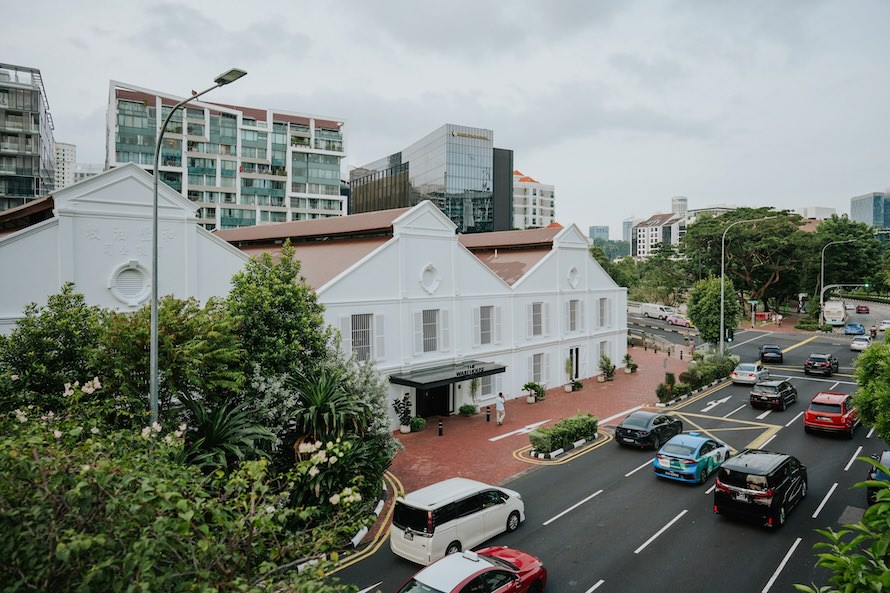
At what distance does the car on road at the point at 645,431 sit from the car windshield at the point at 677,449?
3.18 meters

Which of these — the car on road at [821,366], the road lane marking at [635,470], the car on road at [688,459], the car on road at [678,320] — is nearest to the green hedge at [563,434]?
the road lane marking at [635,470]

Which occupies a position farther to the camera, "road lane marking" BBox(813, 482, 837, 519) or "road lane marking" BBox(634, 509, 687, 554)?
"road lane marking" BBox(813, 482, 837, 519)

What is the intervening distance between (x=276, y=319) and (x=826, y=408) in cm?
2473

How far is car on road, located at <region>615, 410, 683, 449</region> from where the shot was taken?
81.1 feet

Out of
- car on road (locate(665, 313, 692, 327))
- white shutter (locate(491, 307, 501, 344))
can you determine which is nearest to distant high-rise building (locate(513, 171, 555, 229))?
car on road (locate(665, 313, 692, 327))

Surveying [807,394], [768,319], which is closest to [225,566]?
[807,394]

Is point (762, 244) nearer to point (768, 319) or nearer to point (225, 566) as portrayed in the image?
point (768, 319)

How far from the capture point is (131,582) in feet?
16.8

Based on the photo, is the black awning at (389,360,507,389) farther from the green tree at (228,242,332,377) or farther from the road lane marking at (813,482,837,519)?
the road lane marking at (813,482,837,519)

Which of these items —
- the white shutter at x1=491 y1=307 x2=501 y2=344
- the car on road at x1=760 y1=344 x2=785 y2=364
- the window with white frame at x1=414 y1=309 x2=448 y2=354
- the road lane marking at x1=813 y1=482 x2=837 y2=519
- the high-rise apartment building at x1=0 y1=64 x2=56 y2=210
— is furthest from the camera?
the high-rise apartment building at x1=0 y1=64 x2=56 y2=210

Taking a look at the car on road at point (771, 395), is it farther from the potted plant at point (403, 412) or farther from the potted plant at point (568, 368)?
the potted plant at point (403, 412)

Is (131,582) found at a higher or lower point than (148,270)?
lower

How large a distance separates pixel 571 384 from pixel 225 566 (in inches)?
1309

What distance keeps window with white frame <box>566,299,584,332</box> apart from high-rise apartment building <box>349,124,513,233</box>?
242ft
